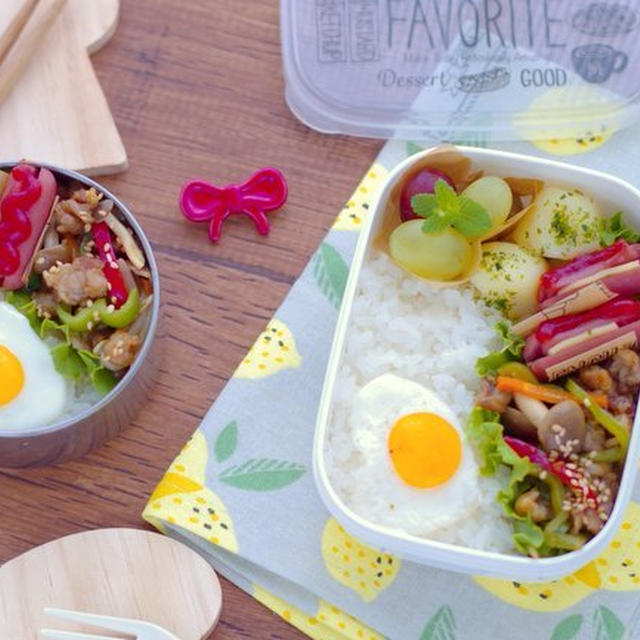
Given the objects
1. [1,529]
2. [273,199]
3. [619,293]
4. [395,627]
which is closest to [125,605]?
[1,529]

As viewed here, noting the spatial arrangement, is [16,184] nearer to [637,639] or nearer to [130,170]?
[130,170]

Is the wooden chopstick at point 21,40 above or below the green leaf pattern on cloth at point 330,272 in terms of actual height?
above

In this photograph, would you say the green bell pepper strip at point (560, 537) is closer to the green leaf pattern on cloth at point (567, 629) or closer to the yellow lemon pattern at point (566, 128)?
the green leaf pattern on cloth at point (567, 629)

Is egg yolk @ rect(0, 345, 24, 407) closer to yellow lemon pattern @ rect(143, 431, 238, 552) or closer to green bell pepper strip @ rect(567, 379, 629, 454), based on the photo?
yellow lemon pattern @ rect(143, 431, 238, 552)

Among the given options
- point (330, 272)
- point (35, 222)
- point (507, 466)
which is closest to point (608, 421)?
point (507, 466)

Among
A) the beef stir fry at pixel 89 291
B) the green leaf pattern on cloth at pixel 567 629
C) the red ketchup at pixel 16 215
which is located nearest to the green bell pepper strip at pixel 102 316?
the beef stir fry at pixel 89 291

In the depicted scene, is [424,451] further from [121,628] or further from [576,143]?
[576,143]
